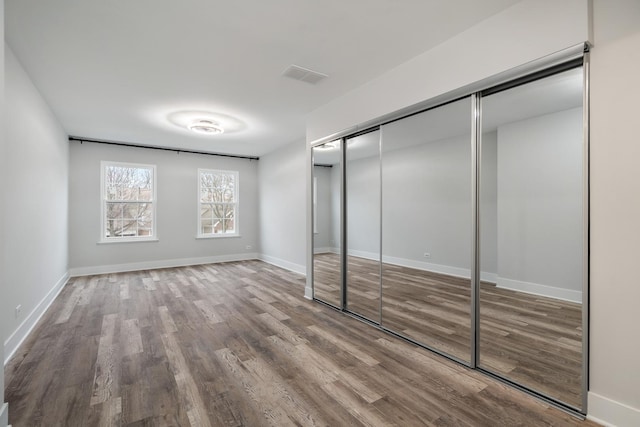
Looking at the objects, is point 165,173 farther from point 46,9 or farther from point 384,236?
point 384,236

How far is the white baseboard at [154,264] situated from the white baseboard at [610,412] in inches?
284

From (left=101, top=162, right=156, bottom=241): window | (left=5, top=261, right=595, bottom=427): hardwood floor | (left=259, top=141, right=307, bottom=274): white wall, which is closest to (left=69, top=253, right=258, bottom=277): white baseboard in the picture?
(left=101, top=162, right=156, bottom=241): window

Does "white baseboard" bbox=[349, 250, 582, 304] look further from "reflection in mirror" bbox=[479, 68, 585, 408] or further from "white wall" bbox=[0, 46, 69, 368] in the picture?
"white wall" bbox=[0, 46, 69, 368]

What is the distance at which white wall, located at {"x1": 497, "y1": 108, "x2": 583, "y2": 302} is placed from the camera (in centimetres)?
204

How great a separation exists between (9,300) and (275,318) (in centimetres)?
258

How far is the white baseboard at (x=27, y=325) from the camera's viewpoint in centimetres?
270

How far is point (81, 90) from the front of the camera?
3760 millimetres

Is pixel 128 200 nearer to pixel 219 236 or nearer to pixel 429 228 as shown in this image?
pixel 219 236

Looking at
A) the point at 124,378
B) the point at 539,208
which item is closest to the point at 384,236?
the point at 539,208

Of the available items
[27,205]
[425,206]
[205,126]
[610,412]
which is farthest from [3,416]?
[205,126]

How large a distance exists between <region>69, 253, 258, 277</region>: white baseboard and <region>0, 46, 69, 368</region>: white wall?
1.40 metres

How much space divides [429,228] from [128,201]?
633 cm

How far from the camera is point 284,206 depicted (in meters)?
6.85

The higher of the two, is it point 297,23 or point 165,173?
point 297,23
